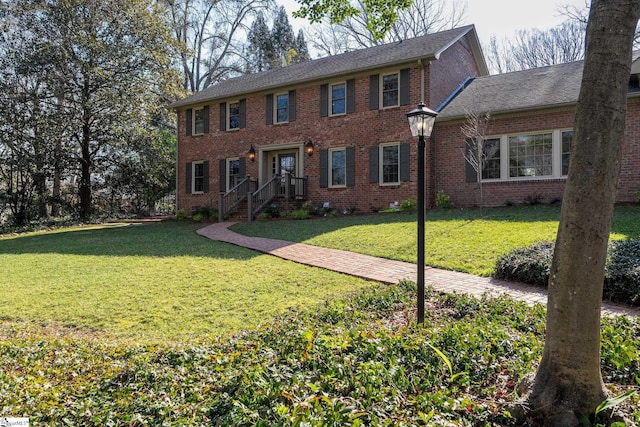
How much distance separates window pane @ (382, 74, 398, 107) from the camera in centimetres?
1405

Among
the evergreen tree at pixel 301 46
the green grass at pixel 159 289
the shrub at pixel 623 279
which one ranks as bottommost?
the green grass at pixel 159 289

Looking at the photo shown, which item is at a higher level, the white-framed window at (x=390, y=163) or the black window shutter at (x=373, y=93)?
the black window shutter at (x=373, y=93)

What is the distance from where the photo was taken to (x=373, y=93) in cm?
1429

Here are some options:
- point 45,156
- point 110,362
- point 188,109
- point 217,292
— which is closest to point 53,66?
point 45,156

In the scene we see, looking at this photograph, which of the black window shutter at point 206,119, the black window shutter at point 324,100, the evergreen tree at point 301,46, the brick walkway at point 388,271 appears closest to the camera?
the brick walkway at point 388,271

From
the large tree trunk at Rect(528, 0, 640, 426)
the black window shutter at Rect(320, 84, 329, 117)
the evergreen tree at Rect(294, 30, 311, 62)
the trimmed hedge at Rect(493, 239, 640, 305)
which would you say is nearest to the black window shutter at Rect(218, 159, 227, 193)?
the black window shutter at Rect(320, 84, 329, 117)

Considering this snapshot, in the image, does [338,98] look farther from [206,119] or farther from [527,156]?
[527,156]

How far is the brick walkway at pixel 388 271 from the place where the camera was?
547 cm

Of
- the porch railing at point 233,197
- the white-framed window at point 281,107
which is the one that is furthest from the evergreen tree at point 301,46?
the porch railing at point 233,197

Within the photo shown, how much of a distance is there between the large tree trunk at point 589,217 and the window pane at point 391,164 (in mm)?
11685

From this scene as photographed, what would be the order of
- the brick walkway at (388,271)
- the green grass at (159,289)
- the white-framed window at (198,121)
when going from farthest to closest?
1. the white-framed window at (198,121)
2. the brick walkway at (388,271)
3. the green grass at (159,289)

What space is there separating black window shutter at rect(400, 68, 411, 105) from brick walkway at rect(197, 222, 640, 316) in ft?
21.9

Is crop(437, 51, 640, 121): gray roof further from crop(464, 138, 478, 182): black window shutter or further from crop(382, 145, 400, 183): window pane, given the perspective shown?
crop(382, 145, 400, 183): window pane

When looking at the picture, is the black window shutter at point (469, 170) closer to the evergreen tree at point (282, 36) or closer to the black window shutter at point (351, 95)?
the black window shutter at point (351, 95)
